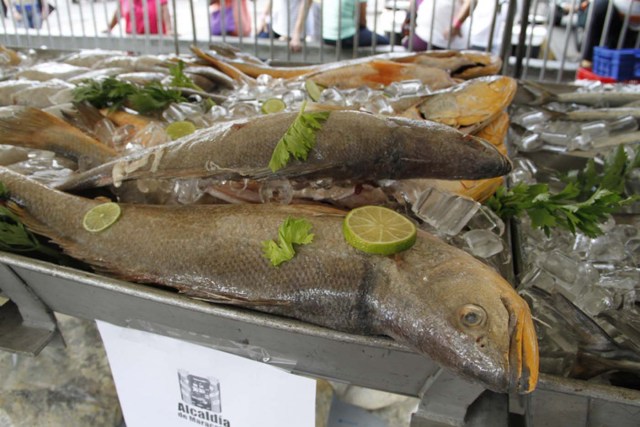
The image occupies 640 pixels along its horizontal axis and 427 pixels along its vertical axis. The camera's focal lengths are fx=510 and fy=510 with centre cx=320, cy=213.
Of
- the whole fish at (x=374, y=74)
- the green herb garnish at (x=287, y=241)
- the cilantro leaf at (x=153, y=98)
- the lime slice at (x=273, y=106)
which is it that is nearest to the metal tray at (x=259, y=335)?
the green herb garnish at (x=287, y=241)

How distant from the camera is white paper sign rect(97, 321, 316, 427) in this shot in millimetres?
1489

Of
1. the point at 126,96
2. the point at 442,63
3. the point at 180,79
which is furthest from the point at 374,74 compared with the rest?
the point at 126,96

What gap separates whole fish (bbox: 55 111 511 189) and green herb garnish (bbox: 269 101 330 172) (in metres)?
0.02

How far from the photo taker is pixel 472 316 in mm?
1113

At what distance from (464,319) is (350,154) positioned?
0.61m

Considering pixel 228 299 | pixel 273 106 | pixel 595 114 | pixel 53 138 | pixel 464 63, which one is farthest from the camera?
pixel 464 63

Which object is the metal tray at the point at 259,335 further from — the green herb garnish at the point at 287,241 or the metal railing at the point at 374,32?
the metal railing at the point at 374,32

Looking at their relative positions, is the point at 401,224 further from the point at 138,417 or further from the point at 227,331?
the point at 138,417

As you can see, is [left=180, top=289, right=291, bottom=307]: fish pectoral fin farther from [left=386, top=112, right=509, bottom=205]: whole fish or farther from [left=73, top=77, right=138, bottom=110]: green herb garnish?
[left=73, top=77, right=138, bottom=110]: green herb garnish

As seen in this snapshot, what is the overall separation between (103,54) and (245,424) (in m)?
2.85

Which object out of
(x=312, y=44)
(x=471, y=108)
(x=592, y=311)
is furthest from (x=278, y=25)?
(x=592, y=311)

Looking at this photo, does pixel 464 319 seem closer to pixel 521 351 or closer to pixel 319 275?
pixel 521 351

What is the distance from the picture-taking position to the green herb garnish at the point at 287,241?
52.5 inches

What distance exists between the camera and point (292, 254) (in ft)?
4.38
